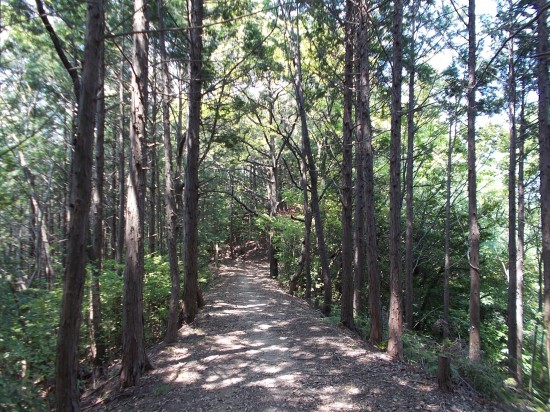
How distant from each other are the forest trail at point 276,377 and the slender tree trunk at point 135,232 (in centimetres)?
52

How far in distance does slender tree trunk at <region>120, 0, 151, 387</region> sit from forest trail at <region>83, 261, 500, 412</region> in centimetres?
52

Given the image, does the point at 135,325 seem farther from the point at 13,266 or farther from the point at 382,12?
the point at 382,12

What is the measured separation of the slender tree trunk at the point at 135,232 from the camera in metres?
5.88

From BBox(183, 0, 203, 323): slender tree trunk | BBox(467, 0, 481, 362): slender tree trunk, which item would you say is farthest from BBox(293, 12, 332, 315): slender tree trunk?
BBox(467, 0, 481, 362): slender tree trunk

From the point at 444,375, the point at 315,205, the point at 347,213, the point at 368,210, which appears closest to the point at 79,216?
the point at 444,375

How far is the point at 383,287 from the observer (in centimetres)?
1836

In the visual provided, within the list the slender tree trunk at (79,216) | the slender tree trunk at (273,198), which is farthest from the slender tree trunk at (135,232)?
the slender tree trunk at (273,198)

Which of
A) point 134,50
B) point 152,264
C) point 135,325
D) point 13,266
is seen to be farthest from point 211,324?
point 134,50

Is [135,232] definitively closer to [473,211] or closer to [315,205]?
[315,205]

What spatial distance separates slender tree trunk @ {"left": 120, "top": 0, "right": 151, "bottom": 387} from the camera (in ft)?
19.3

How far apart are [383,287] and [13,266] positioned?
16049 mm

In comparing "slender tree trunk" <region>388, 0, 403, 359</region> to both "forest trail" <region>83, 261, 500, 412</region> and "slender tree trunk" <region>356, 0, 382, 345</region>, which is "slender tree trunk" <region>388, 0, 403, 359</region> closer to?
"forest trail" <region>83, 261, 500, 412</region>

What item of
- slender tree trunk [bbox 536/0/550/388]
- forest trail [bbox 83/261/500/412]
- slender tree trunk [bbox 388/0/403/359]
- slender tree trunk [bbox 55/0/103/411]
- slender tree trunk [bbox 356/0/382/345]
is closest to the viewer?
slender tree trunk [bbox 55/0/103/411]

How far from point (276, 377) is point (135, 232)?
3.49 meters
